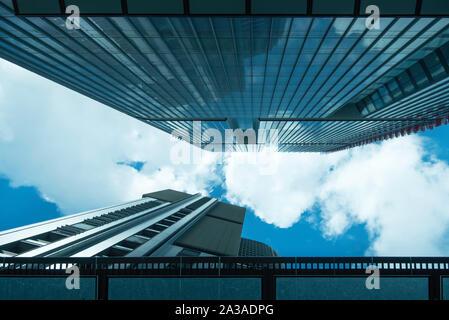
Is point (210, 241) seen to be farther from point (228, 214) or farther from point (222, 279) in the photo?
point (228, 214)

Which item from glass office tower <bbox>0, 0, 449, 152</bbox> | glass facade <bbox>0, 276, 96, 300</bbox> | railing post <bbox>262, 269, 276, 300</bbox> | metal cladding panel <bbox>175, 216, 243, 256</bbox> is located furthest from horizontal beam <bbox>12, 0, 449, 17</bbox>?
metal cladding panel <bbox>175, 216, 243, 256</bbox>

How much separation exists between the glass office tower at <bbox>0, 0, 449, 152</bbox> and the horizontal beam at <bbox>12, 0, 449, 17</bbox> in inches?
1.9

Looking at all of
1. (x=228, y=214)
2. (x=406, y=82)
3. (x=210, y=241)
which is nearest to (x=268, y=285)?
(x=210, y=241)

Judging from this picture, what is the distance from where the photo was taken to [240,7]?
11922 millimetres

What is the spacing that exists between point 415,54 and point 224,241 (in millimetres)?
30229

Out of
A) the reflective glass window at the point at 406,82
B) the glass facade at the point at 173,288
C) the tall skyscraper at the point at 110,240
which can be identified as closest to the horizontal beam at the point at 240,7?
the glass facade at the point at 173,288

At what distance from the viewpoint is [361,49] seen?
82.1ft

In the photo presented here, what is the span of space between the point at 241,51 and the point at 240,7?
47.7ft

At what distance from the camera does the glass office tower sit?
12.3 meters

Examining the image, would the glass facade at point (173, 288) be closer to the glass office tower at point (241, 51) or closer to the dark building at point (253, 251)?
the glass office tower at point (241, 51)

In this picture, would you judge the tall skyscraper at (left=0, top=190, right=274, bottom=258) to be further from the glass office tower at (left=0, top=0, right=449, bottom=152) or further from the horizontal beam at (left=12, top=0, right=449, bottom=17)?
the glass office tower at (left=0, top=0, right=449, bottom=152)

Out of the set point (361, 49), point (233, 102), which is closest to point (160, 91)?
point (233, 102)

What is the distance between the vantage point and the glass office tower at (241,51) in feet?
40.2
